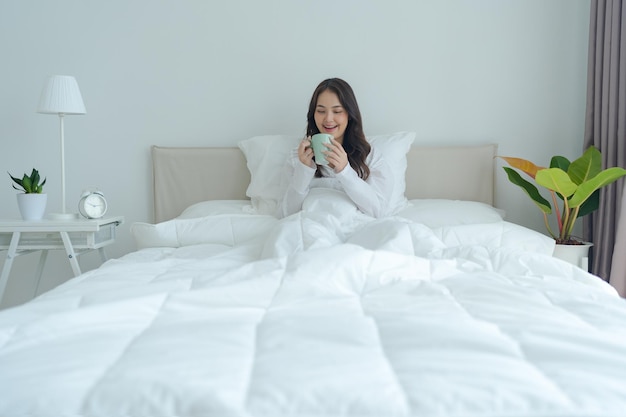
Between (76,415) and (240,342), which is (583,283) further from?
(76,415)

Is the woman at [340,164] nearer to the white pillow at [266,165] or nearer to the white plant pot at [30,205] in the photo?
the white pillow at [266,165]

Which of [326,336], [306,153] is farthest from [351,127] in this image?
[326,336]

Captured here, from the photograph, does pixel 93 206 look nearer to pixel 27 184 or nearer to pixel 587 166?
pixel 27 184

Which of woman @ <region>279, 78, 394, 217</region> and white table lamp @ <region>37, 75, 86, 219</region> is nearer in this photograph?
Result: woman @ <region>279, 78, 394, 217</region>

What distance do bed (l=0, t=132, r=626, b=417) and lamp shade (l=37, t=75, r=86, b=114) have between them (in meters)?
1.07

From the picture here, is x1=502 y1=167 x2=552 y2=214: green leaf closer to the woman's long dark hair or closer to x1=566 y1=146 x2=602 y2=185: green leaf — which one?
x1=566 y1=146 x2=602 y2=185: green leaf

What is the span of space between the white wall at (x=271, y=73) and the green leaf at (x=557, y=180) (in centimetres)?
61

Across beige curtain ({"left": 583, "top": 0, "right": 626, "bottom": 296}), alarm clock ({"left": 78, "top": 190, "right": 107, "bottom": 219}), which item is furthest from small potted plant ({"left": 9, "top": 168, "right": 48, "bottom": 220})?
beige curtain ({"left": 583, "top": 0, "right": 626, "bottom": 296})

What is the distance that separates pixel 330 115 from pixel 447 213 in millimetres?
622

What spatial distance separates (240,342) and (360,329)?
8.0 inches

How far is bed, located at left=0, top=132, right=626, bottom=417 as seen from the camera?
2.52ft

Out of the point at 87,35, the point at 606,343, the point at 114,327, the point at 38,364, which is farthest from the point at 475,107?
the point at 38,364

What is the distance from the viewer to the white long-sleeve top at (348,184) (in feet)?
7.30

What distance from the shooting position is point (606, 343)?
0.94 metres
